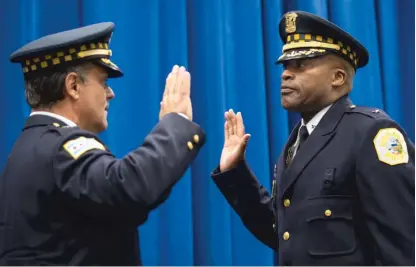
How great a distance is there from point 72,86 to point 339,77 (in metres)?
0.63

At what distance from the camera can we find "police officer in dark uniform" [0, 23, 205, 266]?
0.98 metres

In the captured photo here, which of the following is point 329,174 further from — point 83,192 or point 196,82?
point 196,82

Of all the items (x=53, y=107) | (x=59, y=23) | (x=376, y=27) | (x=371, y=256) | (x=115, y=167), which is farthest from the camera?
(x=376, y=27)

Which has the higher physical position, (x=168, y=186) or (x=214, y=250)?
(x=168, y=186)

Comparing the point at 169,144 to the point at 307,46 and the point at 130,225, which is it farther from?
the point at 307,46

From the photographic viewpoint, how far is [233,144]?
156cm

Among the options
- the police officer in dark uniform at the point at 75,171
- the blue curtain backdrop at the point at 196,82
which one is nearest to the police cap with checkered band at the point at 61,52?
the police officer in dark uniform at the point at 75,171

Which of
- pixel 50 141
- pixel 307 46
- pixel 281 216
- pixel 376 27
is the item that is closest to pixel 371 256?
pixel 281 216

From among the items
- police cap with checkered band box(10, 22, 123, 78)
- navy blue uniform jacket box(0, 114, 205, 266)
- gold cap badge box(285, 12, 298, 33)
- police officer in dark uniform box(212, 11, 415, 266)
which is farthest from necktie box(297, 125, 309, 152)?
police cap with checkered band box(10, 22, 123, 78)

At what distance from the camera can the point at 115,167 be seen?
0.99m

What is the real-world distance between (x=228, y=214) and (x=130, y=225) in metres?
0.89

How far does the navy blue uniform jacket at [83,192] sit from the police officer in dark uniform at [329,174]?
0.35 metres

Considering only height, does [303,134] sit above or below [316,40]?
below

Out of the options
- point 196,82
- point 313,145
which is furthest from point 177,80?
point 196,82
